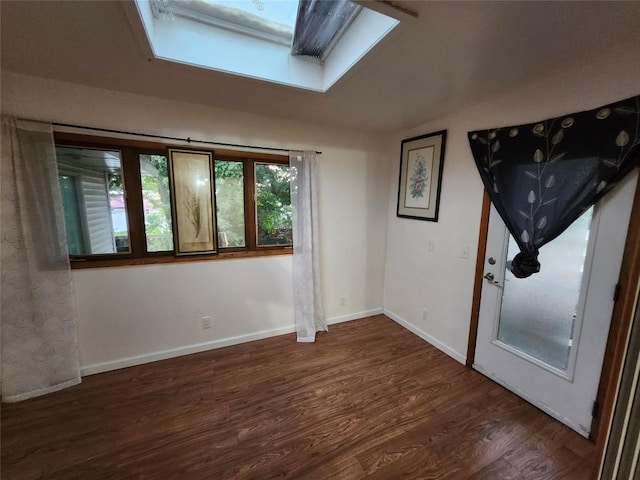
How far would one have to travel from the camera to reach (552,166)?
162 centimetres

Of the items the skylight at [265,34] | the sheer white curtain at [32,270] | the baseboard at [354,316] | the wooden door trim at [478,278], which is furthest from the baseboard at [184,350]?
the skylight at [265,34]

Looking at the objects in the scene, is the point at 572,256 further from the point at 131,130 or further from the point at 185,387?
the point at 131,130

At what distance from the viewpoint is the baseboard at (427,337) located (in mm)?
2354

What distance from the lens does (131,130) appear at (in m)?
2.02

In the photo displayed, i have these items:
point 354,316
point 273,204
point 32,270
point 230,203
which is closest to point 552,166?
point 273,204

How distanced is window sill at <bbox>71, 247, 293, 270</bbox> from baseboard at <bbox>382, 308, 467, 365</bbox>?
160 centimetres

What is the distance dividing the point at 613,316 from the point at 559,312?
26 cm

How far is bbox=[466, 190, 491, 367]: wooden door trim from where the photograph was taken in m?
2.07

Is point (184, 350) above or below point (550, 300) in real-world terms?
below

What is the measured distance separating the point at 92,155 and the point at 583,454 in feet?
13.1

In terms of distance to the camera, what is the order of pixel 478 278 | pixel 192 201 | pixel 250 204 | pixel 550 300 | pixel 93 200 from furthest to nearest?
1. pixel 250 204
2. pixel 192 201
3. pixel 478 278
4. pixel 93 200
5. pixel 550 300

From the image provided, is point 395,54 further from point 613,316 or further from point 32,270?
point 32,270

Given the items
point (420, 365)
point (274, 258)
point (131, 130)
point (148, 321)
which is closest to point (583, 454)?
point (420, 365)

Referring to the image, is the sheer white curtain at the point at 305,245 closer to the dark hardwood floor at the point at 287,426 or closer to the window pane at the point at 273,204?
the window pane at the point at 273,204
